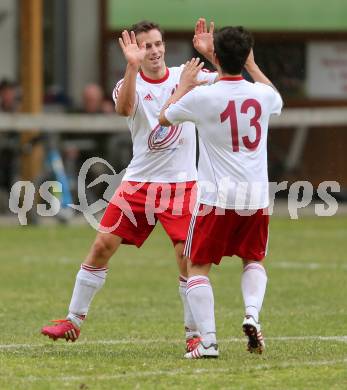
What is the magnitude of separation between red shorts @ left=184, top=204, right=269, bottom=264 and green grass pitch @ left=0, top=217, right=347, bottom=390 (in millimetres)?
663

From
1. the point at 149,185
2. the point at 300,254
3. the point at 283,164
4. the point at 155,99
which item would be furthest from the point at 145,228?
the point at 283,164

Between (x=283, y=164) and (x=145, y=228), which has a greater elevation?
(x=145, y=228)

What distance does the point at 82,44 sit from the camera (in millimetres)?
24422

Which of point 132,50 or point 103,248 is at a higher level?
point 132,50

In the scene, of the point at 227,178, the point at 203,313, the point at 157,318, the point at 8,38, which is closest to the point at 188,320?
the point at 203,313

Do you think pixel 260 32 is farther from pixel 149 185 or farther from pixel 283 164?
pixel 149 185

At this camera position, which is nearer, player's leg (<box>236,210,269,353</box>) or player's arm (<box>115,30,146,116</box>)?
player's leg (<box>236,210,269,353</box>)

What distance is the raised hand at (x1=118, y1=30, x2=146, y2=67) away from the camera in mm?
9320

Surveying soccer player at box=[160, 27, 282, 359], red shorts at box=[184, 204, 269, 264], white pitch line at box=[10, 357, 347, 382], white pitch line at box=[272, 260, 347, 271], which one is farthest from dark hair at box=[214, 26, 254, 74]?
white pitch line at box=[272, 260, 347, 271]

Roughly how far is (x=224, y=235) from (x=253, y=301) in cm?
45

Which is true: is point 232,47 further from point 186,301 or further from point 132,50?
point 186,301

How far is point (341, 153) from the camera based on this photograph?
25.5 m

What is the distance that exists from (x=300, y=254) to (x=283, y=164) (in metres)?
6.97

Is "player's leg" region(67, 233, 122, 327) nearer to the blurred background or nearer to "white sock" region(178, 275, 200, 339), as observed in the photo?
"white sock" region(178, 275, 200, 339)
